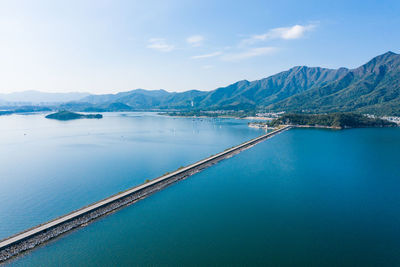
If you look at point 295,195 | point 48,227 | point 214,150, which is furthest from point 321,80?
point 48,227

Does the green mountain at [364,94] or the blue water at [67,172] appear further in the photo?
the green mountain at [364,94]

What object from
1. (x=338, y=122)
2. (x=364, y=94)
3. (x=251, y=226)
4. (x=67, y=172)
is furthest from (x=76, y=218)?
(x=364, y=94)

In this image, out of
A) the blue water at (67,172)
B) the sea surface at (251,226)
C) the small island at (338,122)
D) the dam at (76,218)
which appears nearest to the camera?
the sea surface at (251,226)

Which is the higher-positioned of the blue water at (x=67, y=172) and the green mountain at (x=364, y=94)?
the green mountain at (x=364, y=94)

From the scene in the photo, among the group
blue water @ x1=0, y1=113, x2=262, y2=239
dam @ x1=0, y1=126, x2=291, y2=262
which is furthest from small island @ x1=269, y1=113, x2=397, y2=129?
dam @ x1=0, y1=126, x2=291, y2=262

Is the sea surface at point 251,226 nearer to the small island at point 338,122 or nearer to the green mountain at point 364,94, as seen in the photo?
the small island at point 338,122

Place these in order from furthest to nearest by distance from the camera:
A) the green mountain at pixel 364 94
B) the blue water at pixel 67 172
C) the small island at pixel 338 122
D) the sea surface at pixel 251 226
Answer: the green mountain at pixel 364 94 < the small island at pixel 338 122 < the blue water at pixel 67 172 < the sea surface at pixel 251 226

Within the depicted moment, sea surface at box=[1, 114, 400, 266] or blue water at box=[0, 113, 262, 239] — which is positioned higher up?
blue water at box=[0, 113, 262, 239]

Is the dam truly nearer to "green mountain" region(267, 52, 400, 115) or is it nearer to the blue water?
the blue water

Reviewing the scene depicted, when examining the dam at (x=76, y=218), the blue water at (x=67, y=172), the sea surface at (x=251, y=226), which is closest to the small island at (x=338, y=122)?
the blue water at (x=67, y=172)
